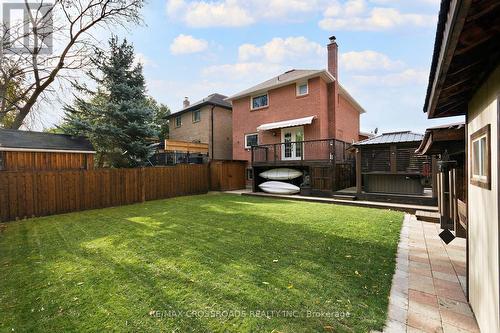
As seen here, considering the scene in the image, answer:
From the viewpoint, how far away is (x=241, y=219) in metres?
7.11

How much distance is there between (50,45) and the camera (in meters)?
12.7

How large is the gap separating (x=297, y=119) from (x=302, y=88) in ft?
6.68

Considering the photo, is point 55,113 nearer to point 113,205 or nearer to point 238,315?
point 113,205

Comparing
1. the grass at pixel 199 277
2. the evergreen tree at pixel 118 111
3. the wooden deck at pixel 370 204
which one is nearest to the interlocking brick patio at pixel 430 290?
the grass at pixel 199 277

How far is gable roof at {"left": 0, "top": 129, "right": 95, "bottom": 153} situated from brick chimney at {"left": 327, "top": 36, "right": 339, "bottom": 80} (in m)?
15.1

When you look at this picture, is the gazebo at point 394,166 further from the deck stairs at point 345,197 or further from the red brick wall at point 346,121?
the red brick wall at point 346,121

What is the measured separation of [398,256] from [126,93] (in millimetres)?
15403

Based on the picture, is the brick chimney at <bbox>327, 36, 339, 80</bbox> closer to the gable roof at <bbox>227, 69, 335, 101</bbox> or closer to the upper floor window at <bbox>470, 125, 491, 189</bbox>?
the gable roof at <bbox>227, 69, 335, 101</bbox>

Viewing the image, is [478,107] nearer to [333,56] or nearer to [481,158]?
[481,158]

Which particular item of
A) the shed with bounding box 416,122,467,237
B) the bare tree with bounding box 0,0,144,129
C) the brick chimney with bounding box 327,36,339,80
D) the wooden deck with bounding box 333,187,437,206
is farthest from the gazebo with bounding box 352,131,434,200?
the bare tree with bounding box 0,0,144,129

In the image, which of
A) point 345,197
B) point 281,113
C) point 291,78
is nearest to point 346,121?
point 281,113

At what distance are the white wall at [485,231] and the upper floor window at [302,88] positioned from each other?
471 inches

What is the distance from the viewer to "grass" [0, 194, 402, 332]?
246 centimetres

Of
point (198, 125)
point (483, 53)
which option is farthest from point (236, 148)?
point (483, 53)
